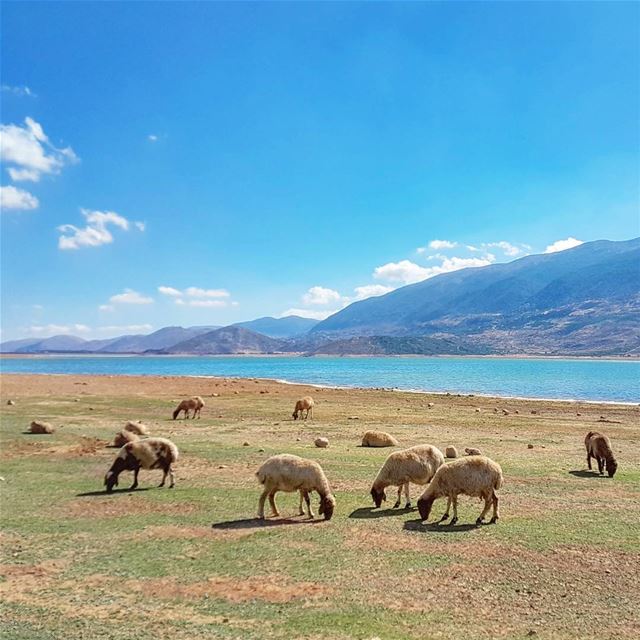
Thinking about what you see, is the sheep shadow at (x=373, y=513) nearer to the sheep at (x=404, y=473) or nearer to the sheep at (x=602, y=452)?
the sheep at (x=404, y=473)

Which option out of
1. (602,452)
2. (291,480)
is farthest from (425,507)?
(602,452)

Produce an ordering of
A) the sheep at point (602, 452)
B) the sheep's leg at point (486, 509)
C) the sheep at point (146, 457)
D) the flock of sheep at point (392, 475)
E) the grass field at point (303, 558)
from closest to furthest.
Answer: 1. the grass field at point (303, 558)
2. the sheep's leg at point (486, 509)
3. the flock of sheep at point (392, 475)
4. the sheep at point (146, 457)
5. the sheep at point (602, 452)

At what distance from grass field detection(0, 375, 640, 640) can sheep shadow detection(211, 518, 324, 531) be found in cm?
6

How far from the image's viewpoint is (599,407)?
171ft

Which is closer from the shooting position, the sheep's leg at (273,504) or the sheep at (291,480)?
the sheep at (291,480)

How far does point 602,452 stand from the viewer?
20469mm

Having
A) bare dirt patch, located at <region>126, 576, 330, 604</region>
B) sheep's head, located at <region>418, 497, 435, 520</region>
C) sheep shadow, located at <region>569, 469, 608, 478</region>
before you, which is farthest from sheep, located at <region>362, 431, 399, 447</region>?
bare dirt patch, located at <region>126, 576, 330, 604</region>

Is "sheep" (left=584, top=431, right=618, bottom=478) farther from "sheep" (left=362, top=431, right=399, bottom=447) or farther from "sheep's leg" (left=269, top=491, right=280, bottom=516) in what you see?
"sheep's leg" (left=269, top=491, right=280, bottom=516)

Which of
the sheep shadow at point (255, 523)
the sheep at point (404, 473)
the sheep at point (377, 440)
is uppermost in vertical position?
the sheep at point (404, 473)

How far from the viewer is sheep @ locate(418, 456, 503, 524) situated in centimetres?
1422

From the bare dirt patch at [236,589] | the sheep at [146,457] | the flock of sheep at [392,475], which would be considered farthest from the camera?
the sheep at [146,457]

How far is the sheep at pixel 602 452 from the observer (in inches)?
787

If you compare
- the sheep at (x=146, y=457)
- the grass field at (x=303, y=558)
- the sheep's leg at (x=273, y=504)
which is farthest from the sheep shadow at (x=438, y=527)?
the sheep at (x=146, y=457)

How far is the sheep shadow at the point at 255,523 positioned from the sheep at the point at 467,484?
127 inches
